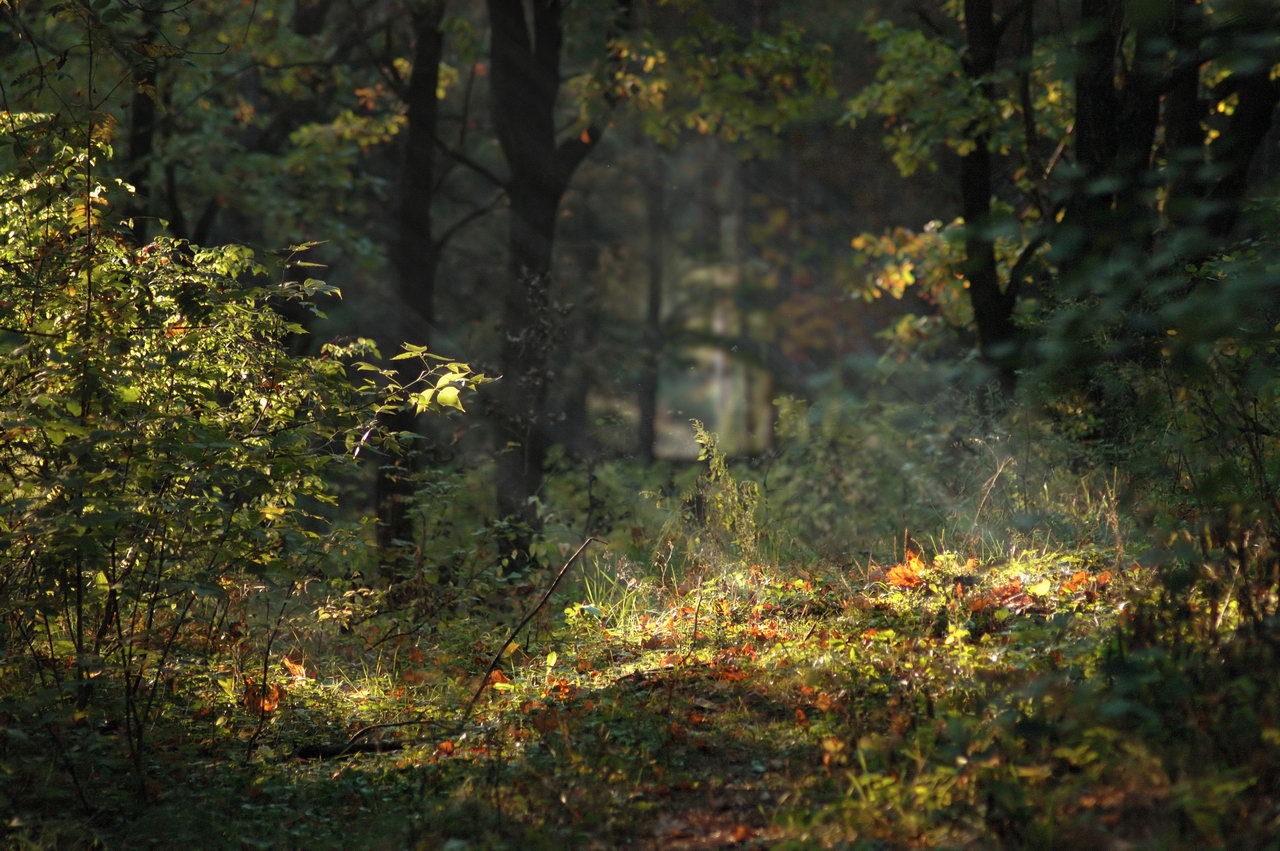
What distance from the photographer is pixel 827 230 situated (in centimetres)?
2555

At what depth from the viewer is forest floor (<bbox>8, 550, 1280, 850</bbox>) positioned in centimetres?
320

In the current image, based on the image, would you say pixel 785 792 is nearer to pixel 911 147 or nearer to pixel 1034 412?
pixel 1034 412

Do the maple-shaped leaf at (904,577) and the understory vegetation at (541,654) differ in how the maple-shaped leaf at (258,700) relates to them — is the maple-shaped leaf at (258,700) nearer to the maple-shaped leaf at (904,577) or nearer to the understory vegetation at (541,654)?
the understory vegetation at (541,654)

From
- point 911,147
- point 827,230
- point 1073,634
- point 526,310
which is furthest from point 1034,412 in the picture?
point 827,230

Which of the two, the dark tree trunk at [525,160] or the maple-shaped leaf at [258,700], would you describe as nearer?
the maple-shaped leaf at [258,700]

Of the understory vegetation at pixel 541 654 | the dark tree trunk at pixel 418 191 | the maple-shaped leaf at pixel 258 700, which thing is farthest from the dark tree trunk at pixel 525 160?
the maple-shaped leaf at pixel 258 700

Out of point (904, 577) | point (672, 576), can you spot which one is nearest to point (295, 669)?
point (672, 576)

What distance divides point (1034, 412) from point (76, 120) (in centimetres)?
607

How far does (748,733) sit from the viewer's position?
Answer: 4.31m

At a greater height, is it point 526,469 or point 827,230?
point 827,230

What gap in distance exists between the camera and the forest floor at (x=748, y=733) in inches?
126

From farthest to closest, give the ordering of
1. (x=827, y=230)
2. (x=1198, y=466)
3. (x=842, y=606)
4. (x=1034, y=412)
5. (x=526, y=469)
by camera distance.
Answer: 1. (x=827, y=230)
2. (x=526, y=469)
3. (x=1034, y=412)
4. (x=842, y=606)
5. (x=1198, y=466)

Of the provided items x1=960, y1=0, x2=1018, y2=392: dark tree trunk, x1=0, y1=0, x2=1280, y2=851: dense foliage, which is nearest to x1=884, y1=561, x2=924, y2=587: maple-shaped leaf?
x1=0, y1=0, x2=1280, y2=851: dense foliage

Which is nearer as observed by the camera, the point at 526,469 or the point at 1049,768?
the point at 1049,768
